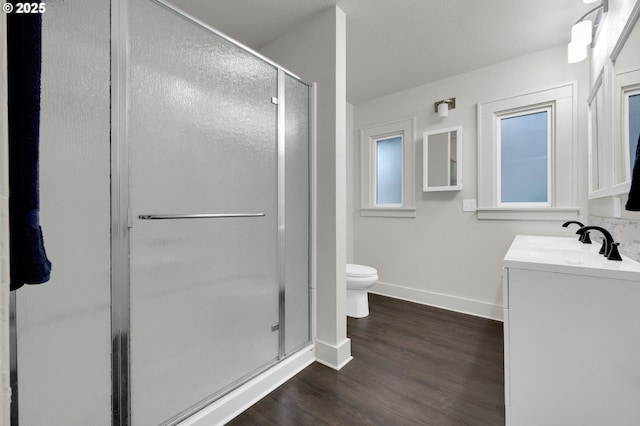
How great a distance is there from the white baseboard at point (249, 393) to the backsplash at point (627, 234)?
178 cm

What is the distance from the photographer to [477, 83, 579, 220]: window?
236cm

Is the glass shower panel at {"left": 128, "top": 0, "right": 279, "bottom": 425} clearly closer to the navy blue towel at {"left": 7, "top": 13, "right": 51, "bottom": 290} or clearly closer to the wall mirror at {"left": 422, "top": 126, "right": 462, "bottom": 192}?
the navy blue towel at {"left": 7, "top": 13, "right": 51, "bottom": 290}

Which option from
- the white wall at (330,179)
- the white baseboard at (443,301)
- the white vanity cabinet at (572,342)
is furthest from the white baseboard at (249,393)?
the white baseboard at (443,301)

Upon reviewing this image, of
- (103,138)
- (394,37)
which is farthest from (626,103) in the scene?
(103,138)

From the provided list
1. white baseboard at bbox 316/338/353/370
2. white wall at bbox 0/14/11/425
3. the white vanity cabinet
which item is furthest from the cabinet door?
white wall at bbox 0/14/11/425

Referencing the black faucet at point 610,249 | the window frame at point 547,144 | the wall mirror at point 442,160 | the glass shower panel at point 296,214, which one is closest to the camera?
the black faucet at point 610,249

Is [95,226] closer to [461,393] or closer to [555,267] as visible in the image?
[555,267]

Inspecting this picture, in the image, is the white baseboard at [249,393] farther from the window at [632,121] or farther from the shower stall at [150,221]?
the window at [632,121]

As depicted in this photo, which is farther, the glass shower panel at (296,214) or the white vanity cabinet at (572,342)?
the glass shower panel at (296,214)

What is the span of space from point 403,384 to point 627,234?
136cm

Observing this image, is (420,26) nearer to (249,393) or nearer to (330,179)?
(330,179)

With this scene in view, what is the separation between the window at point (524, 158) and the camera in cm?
252

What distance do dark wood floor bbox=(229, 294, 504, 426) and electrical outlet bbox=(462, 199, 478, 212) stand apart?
1.05 m

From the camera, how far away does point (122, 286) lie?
1095mm
